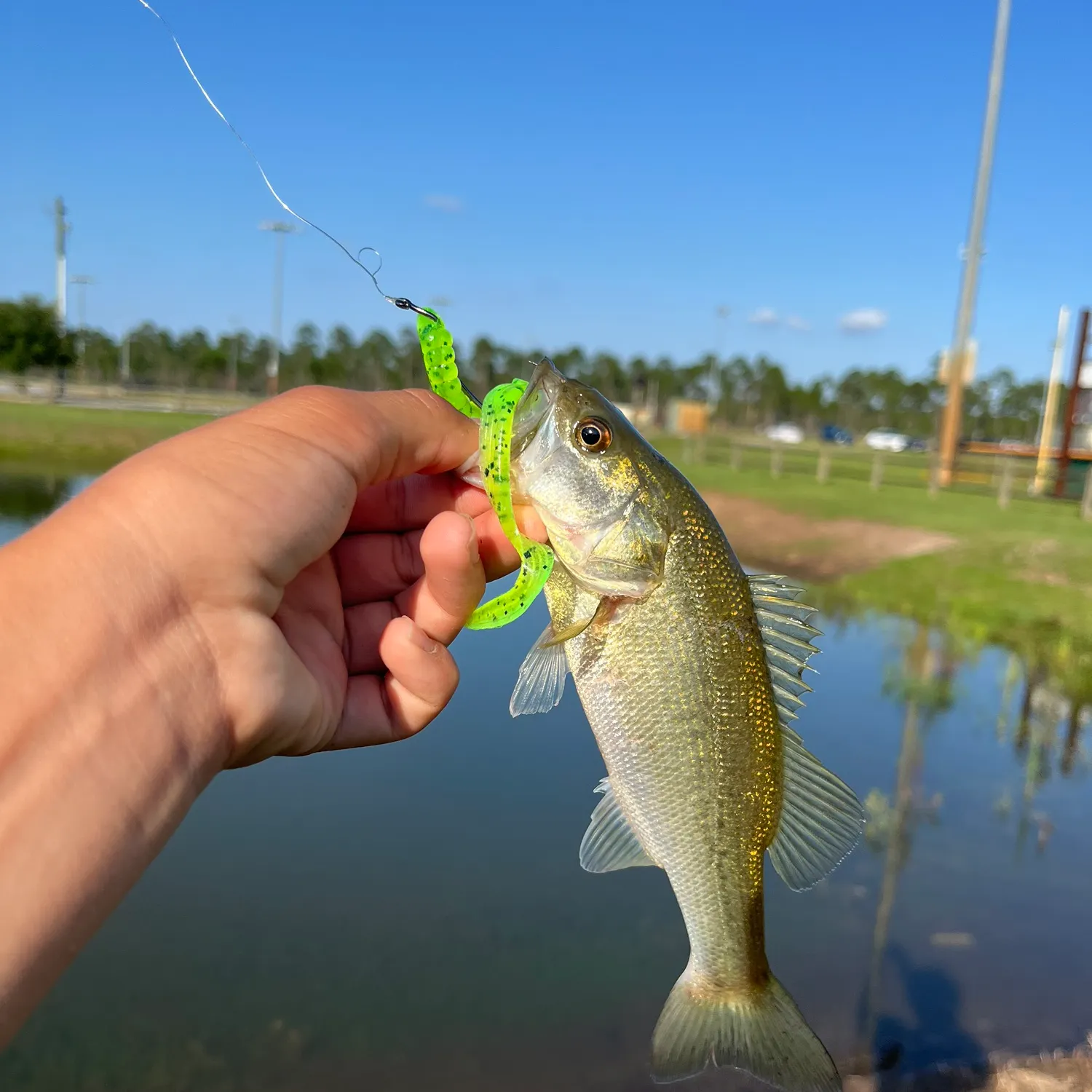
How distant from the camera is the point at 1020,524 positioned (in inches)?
811

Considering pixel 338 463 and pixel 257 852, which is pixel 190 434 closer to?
pixel 338 463

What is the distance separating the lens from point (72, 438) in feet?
96.7

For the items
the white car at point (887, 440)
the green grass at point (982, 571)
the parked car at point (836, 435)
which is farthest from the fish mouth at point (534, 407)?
the parked car at point (836, 435)

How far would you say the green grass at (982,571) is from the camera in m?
13.2

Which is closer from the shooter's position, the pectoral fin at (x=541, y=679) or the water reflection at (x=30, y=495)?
the pectoral fin at (x=541, y=679)

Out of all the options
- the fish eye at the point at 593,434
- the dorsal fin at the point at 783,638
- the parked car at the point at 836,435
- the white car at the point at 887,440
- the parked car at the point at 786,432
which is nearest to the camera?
the fish eye at the point at 593,434

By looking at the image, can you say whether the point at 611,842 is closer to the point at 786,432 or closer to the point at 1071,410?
the point at 1071,410

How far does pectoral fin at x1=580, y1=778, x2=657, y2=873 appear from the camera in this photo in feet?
8.09

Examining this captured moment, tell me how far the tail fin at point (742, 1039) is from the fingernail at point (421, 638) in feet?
3.81

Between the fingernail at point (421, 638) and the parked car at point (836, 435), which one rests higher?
the parked car at point (836, 435)

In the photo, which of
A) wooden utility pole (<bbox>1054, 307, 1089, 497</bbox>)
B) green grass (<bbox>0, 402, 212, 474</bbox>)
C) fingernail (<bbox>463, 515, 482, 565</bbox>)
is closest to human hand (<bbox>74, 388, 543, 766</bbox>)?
fingernail (<bbox>463, 515, 482, 565</bbox>)

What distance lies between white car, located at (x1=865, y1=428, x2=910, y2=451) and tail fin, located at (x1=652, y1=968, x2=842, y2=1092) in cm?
7671

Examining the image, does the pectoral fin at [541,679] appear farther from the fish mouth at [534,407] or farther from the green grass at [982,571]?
the green grass at [982,571]

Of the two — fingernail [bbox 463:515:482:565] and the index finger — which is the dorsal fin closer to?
fingernail [bbox 463:515:482:565]
